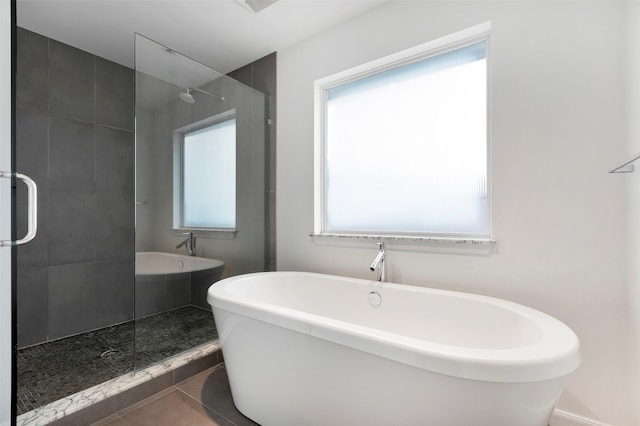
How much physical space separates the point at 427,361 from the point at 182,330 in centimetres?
180

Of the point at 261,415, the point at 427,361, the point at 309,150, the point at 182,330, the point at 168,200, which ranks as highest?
the point at 309,150

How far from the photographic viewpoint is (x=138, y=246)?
196 centimetres

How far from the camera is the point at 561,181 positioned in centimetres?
151

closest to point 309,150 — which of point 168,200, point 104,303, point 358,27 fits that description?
point 358,27

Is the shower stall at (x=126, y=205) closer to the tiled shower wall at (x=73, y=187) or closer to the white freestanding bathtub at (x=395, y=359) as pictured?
the tiled shower wall at (x=73, y=187)

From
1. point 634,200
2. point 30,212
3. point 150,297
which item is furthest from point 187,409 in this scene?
point 634,200

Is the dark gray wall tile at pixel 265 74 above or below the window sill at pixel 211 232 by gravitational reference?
above

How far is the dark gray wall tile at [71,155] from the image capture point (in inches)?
95.9

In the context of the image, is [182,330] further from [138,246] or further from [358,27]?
[358,27]

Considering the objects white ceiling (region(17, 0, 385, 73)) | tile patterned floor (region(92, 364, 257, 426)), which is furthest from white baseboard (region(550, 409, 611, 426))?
white ceiling (region(17, 0, 385, 73))

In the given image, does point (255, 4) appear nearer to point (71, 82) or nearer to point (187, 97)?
point (187, 97)

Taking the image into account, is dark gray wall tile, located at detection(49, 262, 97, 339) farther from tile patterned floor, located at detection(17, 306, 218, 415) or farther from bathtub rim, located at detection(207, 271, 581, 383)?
bathtub rim, located at detection(207, 271, 581, 383)

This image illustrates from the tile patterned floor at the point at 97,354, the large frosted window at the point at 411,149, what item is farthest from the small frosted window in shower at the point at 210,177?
the large frosted window at the point at 411,149

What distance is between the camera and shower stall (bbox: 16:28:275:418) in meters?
1.95
